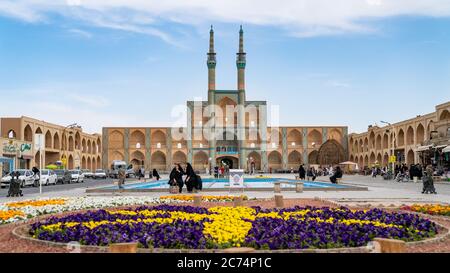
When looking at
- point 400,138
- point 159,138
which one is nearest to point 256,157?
point 159,138

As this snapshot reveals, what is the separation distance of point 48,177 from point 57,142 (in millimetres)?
23862

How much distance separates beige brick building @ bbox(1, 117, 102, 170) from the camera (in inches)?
1687

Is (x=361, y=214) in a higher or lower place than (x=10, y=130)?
lower

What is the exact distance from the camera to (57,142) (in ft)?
174

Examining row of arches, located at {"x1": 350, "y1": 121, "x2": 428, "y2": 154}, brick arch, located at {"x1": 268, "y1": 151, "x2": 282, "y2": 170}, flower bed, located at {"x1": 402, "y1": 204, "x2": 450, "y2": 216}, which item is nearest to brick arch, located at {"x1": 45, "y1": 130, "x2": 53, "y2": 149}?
brick arch, located at {"x1": 268, "y1": 151, "x2": 282, "y2": 170}

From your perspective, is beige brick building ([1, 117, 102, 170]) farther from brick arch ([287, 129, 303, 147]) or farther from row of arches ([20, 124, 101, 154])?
brick arch ([287, 129, 303, 147])

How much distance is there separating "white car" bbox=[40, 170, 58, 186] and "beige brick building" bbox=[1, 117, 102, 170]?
496 centimetres

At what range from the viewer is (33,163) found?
44469 millimetres

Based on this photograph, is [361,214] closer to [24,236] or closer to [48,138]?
[24,236]

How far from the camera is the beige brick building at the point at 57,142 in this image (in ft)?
141

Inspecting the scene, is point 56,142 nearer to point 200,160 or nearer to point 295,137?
point 200,160

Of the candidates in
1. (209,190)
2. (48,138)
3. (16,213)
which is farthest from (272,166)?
(16,213)

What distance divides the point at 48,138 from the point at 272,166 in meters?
30.4
